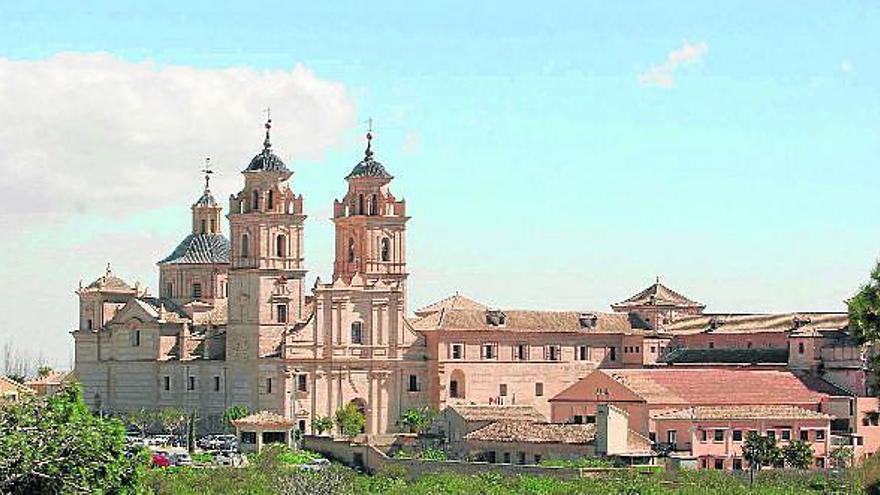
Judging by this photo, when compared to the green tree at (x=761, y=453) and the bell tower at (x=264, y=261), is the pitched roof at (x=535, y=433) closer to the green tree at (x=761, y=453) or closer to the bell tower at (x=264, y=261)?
the green tree at (x=761, y=453)

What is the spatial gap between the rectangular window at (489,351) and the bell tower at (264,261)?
297 inches

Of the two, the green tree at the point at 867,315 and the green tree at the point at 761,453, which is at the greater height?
the green tree at the point at 867,315

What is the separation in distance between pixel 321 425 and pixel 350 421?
3.53 feet

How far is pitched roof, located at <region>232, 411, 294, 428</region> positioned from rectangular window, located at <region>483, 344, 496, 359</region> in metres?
10.1

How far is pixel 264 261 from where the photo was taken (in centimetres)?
7925

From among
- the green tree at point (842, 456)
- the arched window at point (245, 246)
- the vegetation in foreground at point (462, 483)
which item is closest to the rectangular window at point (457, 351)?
the arched window at point (245, 246)

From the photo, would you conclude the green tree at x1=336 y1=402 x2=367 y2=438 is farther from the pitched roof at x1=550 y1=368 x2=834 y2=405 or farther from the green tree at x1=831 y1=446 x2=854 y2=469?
the green tree at x1=831 y1=446 x2=854 y2=469

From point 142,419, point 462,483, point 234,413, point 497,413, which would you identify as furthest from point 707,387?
point 142,419

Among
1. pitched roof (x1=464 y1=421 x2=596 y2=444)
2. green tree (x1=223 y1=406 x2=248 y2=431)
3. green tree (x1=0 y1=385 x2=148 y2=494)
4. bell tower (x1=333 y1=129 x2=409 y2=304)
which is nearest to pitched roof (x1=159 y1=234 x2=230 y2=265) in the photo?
bell tower (x1=333 y1=129 x2=409 y2=304)

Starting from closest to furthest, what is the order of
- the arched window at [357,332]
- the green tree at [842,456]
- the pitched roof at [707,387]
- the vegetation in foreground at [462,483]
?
the vegetation in foreground at [462,483], the green tree at [842,456], the pitched roof at [707,387], the arched window at [357,332]

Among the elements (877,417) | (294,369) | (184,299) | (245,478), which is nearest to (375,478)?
(245,478)

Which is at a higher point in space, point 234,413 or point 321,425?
point 234,413

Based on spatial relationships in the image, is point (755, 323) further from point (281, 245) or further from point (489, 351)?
point (281, 245)

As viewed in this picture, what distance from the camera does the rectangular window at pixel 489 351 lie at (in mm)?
82250
